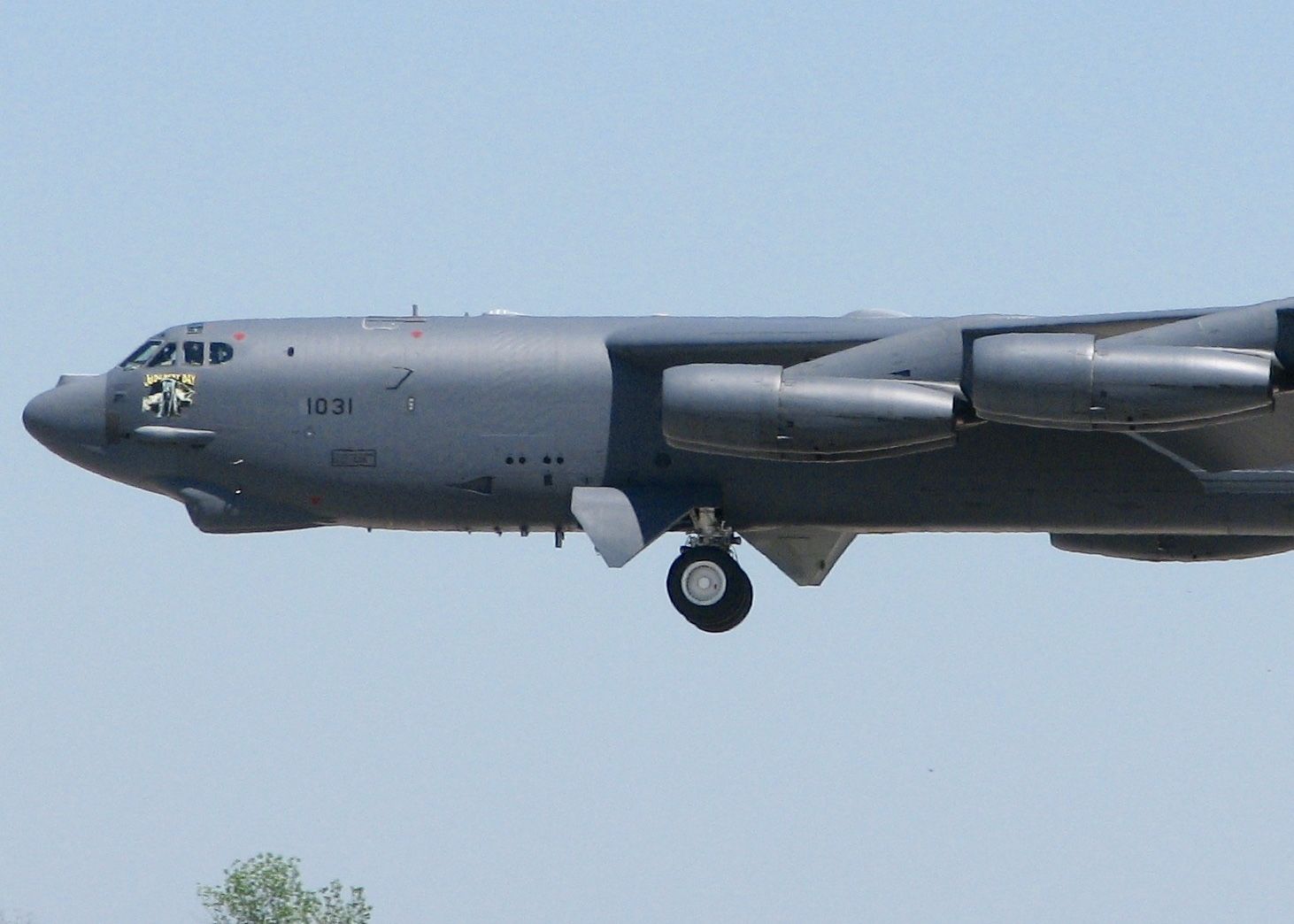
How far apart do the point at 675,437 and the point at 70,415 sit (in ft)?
25.5

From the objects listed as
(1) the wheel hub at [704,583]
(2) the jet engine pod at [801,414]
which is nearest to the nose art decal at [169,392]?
(2) the jet engine pod at [801,414]

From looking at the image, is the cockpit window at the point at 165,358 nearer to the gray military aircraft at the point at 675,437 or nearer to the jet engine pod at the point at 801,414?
the gray military aircraft at the point at 675,437

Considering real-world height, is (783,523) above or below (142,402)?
below

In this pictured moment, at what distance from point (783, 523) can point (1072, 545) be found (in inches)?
166

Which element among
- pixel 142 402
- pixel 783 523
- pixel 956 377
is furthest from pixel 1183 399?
pixel 142 402

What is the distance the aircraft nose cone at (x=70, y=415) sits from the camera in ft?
106

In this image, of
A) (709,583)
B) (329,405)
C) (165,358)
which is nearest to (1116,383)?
(709,583)

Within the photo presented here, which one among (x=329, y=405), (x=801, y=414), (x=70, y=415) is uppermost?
(x=70, y=415)

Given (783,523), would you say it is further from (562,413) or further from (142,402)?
(142,402)

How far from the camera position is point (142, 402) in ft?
105

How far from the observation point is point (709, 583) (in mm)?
31328

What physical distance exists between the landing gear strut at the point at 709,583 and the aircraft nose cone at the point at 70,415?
7.12 m

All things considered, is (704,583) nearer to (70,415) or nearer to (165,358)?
(165,358)

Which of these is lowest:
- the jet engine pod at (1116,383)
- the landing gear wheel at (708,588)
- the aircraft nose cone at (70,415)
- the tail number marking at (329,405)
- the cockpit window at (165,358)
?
the landing gear wheel at (708,588)
